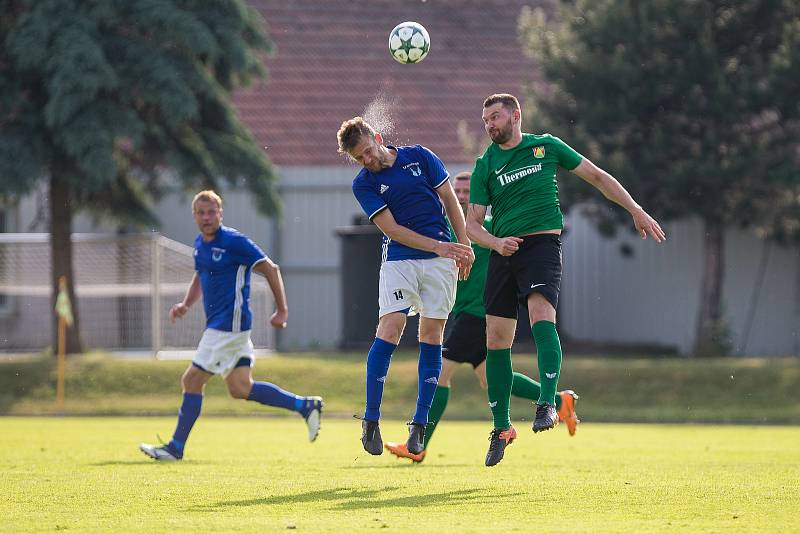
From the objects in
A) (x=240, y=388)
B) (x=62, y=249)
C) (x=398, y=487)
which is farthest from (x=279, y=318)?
(x=62, y=249)

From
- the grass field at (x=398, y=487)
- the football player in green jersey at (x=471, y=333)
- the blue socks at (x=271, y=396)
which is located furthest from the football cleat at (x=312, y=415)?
the football player in green jersey at (x=471, y=333)

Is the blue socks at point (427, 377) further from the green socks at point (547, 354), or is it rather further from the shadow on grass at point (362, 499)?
the shadow on grass at point (362, 499)

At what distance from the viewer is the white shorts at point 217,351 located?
39.0 feet

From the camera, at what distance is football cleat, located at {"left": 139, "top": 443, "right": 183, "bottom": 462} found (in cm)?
1126

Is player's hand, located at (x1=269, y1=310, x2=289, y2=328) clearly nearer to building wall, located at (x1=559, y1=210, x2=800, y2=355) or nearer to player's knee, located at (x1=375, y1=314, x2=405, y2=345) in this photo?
player's knee, located at (x1=375, y1=314, x2=405, y2=345)

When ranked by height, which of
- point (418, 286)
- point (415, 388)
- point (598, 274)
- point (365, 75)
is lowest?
point (415, 388)

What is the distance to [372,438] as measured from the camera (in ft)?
30.2

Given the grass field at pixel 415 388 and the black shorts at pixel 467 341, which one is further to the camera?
the grass field at pixel 415 388

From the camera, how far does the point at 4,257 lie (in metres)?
24.1

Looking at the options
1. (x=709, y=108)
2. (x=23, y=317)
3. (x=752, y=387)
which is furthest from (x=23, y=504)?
(x=23, y=317)

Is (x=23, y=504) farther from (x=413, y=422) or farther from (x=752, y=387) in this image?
(x=752, y=387)

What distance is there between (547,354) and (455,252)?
3.10 ft

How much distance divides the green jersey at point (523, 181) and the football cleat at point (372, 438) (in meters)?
1.62

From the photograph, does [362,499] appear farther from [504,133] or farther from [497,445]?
[504,133]
